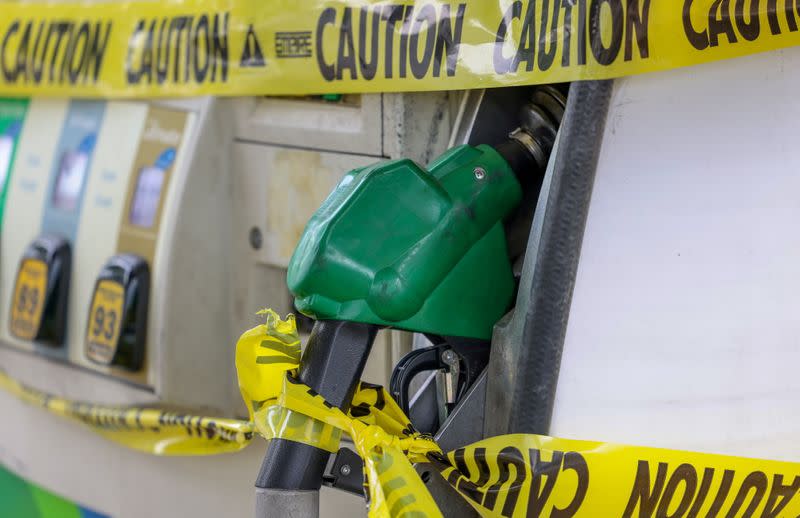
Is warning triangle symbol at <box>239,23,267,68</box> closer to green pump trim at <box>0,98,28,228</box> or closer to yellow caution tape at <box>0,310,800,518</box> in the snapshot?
yellow caution tape at <box>0,310,800,518</box>

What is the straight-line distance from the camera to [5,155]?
9.17ft

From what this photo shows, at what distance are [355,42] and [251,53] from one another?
34 centimetres

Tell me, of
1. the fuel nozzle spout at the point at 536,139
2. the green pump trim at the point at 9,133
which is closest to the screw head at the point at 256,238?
the fuel nozzle spout at the point at 536,139

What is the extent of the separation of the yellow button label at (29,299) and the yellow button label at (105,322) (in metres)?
0.19

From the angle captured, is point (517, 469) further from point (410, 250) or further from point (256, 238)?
point (256, 238)

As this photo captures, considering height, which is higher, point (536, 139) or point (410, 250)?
point (536, 139)

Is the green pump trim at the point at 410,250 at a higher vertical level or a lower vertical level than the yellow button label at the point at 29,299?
higher

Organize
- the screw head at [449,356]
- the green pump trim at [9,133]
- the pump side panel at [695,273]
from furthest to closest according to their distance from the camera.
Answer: the green pump trim at [9,133]
the screw head at [449,356]
the pump side panel at [695,273]

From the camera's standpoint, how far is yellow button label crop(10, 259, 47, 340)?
100 inches

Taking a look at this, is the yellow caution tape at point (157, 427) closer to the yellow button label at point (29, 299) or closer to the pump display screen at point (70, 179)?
the yellow button label at point (29, 299)

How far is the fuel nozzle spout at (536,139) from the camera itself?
164 centimetres

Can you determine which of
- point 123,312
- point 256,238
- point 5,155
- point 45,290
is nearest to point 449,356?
point 256,238

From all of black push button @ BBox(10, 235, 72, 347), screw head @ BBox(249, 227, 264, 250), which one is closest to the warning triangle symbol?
screw head @ BBox(249, 227, 264, 250)

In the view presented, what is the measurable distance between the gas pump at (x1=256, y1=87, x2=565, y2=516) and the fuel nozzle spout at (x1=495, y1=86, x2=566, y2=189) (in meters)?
0.07
